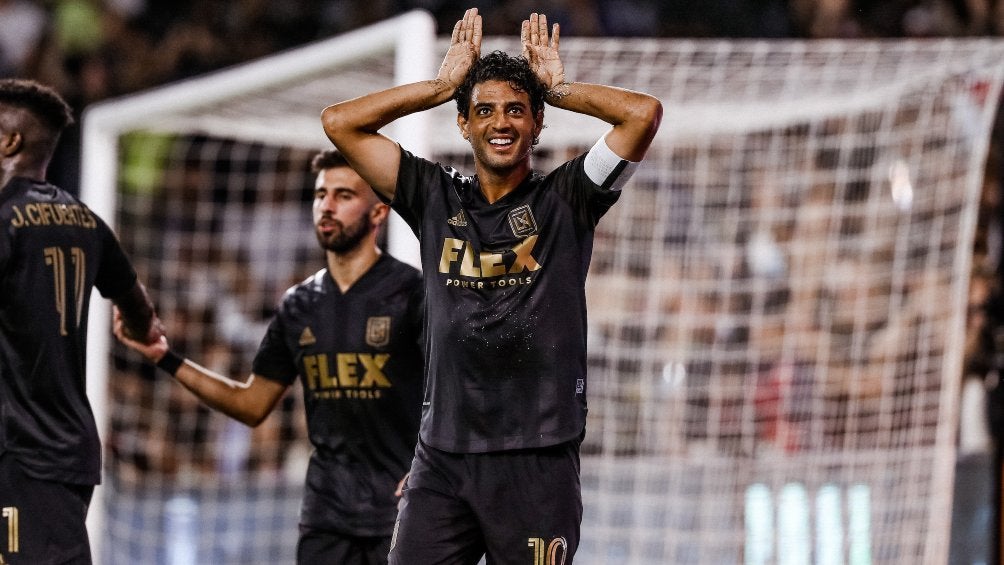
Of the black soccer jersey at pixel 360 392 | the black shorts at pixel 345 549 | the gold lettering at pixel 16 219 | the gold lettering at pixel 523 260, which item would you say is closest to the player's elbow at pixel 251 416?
the black soccer jersey at pixel 360 392

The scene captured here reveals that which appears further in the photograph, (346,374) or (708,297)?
(708,297)

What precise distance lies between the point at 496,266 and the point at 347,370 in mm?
1238

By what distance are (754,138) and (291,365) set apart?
358 cm

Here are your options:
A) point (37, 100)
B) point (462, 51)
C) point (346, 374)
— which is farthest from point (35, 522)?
point (462, 51)

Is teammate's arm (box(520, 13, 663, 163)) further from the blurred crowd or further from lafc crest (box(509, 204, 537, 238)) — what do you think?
the blurred crowd

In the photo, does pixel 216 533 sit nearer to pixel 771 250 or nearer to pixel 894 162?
pixel 771 250

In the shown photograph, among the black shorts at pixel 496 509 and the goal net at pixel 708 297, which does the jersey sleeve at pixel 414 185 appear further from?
the goal net at pixel 708 297

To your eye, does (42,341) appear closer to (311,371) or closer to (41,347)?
(41,347)

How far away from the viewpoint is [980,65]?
5.99 meters

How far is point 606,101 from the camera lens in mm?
3402

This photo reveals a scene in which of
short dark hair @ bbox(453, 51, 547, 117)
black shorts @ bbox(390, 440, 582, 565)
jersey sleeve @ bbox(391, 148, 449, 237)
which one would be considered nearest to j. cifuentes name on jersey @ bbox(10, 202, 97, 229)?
jersey sleeve @ bbox(391, 148, 449, 237)

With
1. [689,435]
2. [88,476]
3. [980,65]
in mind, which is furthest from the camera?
[689,435]

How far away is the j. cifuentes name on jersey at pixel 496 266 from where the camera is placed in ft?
11.1

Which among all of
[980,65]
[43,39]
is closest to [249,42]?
[43,39]
